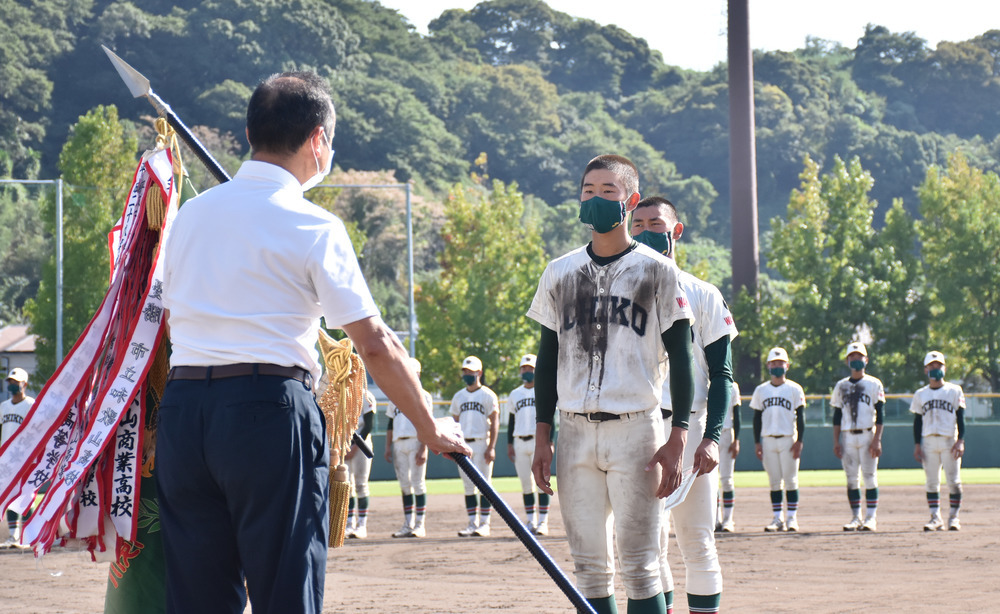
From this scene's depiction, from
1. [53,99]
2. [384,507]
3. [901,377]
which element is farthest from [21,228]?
[384,507]

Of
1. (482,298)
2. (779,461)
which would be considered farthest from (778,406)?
(482,298)

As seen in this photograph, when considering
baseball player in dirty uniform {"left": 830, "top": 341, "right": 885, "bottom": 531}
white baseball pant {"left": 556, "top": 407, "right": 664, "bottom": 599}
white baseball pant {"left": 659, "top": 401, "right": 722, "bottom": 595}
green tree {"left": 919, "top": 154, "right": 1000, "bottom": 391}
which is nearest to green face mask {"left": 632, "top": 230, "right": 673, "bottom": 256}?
white baseball pant {"left": 659, "top": 401, "right": 722, "bottom": 595}

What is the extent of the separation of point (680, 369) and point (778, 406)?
11423 mm

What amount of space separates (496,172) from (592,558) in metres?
95.5

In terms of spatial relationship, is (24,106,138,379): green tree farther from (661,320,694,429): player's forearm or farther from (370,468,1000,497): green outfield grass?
(661,320,694,429): player's forearm

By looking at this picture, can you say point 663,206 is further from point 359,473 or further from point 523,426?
point 523,426

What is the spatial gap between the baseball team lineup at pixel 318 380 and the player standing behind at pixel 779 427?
24.3 ft

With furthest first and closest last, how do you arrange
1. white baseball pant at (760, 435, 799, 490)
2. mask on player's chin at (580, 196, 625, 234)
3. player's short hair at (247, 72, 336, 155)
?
1. white baseball pant at (760, 435, 799, 490)
2. mask on player's chin at (580, 196, 625, 234)
3. player's short hair at (247, 72, 336, 155)

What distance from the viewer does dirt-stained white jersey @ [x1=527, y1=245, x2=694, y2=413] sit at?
5.11m

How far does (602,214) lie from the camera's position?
5.24 meters

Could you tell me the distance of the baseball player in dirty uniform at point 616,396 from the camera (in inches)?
199

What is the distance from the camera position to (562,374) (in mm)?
5324

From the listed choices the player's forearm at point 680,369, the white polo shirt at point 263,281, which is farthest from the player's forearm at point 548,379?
the white polo shirt at point 263,281

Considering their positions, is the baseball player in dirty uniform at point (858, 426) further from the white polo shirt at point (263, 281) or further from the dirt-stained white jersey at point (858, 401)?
the white polo shirt at point (263, 281)
